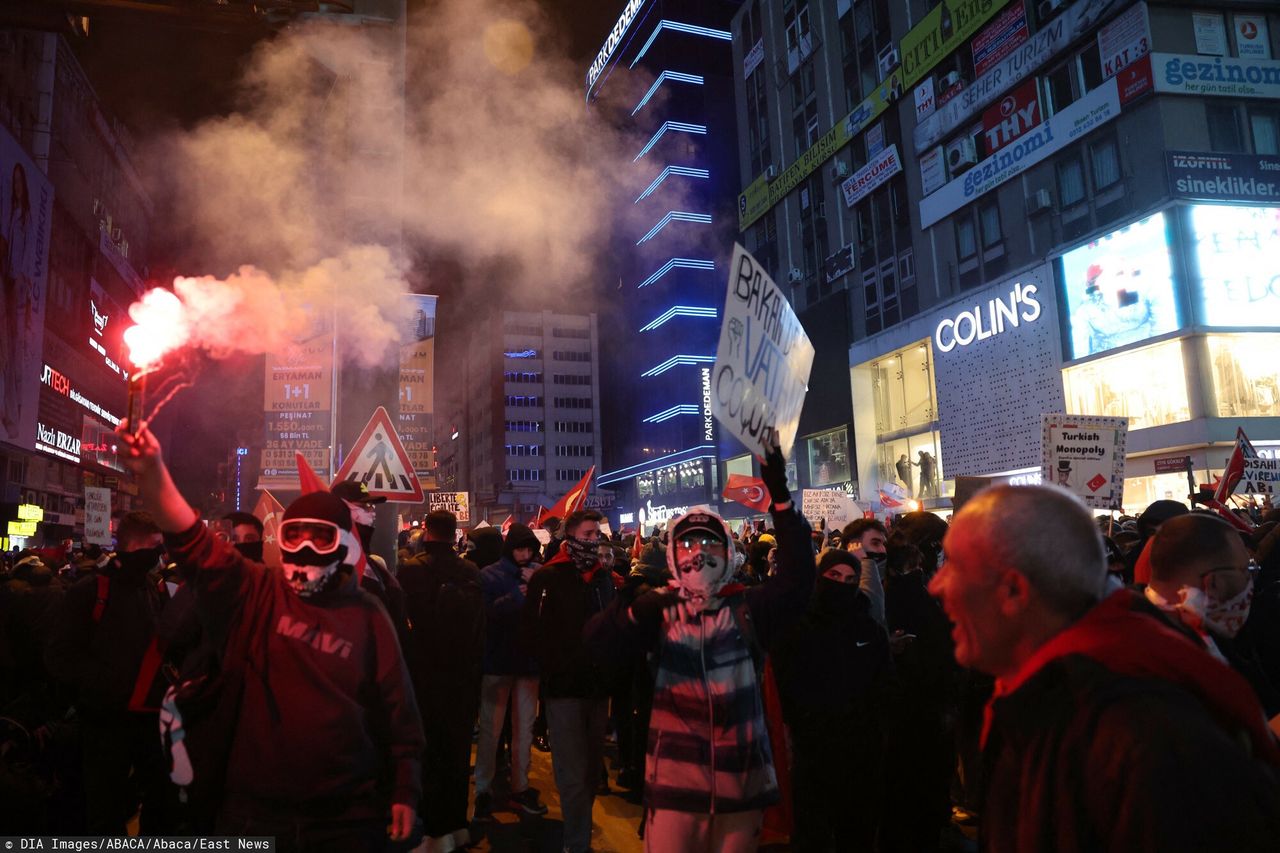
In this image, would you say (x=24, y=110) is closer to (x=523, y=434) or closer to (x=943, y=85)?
(x=943, y=85)

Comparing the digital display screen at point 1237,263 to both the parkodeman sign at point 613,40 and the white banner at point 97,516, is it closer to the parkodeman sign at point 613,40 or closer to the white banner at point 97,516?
the white banner at point 97,516

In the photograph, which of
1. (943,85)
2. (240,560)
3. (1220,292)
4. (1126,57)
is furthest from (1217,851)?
(943,85)

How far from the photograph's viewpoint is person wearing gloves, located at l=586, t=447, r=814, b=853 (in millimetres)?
3738

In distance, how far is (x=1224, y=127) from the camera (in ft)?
80.0

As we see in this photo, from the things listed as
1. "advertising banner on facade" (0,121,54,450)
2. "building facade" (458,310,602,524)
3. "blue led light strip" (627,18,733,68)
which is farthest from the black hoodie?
"building facade" (458,310,602,524)

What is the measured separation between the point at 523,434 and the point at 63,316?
193 feet

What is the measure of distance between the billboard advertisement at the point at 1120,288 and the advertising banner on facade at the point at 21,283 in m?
35.4

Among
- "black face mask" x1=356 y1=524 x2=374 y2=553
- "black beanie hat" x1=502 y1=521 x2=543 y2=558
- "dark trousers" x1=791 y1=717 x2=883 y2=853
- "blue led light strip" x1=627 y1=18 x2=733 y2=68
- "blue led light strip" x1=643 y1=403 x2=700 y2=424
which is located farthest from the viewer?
"blue led light strip" x1=627 y1=18 x2=733 y2=68

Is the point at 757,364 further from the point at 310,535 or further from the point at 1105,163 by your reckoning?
the point at 1105,163

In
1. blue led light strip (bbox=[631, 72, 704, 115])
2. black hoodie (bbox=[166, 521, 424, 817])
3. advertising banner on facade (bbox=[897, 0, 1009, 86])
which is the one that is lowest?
black hoodie (bbox=[166, 521, 424, 817])

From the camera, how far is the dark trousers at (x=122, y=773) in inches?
188

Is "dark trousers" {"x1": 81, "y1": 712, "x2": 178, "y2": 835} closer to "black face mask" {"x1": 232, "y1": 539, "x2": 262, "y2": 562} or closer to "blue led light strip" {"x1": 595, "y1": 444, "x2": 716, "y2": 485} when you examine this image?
"black face mask" {"x1": 232, "y1": 539, "x2": 262, "y2": 562}

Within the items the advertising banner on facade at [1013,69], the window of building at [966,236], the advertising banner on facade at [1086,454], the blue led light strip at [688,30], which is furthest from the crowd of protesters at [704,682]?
the blue led light strip at [688,30]

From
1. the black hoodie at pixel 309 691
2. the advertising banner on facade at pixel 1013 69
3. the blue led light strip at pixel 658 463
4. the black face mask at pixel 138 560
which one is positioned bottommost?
the black hoodie at pixel 309 691
